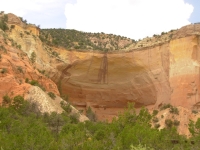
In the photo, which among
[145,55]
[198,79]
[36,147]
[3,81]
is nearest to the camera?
[36,147]

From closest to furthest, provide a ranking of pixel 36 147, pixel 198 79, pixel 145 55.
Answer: pixel 36 147 < pixel 198 79 < pixel 145 55

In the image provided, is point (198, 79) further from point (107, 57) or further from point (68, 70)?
point (68, 70)

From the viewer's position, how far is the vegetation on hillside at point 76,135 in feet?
76.0

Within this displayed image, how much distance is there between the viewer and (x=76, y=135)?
26047 mm

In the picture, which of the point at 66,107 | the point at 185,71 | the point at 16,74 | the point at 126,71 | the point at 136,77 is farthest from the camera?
the point at 126,71

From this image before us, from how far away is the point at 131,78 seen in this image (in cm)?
5603

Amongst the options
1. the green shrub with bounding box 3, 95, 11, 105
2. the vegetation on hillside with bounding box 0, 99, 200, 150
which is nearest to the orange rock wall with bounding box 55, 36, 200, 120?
the vegetation on hillside with bounding box 0, 99, 200, 150

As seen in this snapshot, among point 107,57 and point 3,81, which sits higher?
point 107,57

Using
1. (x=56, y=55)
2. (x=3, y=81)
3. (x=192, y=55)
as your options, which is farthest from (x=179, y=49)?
(x=3, y=81)

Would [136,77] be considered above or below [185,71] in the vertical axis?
below

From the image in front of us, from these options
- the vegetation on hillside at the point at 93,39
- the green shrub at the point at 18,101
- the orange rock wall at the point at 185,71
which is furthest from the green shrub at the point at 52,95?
the vegetation on hillside at the point at 93,39

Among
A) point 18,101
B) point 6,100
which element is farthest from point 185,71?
point 6,100

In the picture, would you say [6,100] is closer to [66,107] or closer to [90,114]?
[66,107]

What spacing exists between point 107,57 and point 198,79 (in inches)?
522
